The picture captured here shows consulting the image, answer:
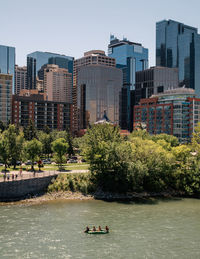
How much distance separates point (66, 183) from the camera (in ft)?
277

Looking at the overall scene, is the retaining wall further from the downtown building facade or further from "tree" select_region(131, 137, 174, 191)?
the downtown building facade

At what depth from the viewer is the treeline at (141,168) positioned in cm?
8531

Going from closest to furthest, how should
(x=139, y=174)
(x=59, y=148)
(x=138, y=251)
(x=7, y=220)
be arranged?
1. (x=138, y=251)
2. (x=7, y=220)
3. (x=139, y=174)
4. (x=59, y=148)

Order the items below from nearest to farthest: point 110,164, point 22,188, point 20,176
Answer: point 22,188
point 20,176
point 110,164

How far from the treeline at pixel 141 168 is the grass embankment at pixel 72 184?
2.33m

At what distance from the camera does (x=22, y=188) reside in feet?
260

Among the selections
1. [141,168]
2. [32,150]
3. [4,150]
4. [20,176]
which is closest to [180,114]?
[141,168]

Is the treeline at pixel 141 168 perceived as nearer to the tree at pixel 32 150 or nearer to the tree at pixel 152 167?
the tree at pixel 152 167

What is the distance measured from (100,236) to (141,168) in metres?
31.5

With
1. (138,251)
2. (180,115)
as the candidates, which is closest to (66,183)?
(138,251)

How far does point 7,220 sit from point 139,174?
116 feet

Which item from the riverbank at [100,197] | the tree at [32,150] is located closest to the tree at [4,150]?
the tree at [32,150]

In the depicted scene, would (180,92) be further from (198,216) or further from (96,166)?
(198,216)

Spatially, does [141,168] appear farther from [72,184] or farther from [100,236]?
[100,236]
